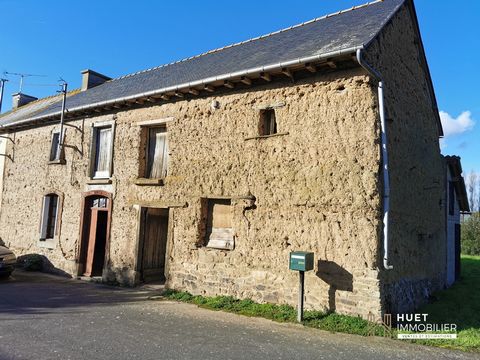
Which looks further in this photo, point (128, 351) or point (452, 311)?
point (452, 311)

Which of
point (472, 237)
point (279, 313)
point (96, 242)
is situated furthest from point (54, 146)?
point (472, 237)

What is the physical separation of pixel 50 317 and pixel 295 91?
639cm

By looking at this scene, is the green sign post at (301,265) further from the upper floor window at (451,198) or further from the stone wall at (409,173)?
the upper floor window at (451,198)

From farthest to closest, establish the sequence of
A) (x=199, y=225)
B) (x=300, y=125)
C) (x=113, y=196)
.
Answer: (x=113, y=196), (x=199, y=225), (x=300, y=125)

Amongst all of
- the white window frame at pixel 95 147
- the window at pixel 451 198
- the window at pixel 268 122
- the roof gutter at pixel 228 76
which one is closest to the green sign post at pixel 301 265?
the window at pixel 268 122

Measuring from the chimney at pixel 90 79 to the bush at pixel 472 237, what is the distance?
2241cm

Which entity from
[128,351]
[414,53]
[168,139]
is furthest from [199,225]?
[414,53]

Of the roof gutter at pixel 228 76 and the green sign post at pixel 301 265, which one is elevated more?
the roof gutter at pixel 228 76

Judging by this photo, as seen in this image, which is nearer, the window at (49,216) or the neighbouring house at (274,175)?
the neighbouring house at (274,175)

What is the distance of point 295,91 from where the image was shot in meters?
7.86

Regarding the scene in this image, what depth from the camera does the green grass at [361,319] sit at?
6.14 m

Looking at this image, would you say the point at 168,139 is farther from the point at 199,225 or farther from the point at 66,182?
the point at 66,182

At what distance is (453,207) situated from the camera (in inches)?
538

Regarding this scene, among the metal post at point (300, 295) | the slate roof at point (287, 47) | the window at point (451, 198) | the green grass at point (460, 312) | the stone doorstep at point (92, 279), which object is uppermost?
the slate roof at point (287, 47)
